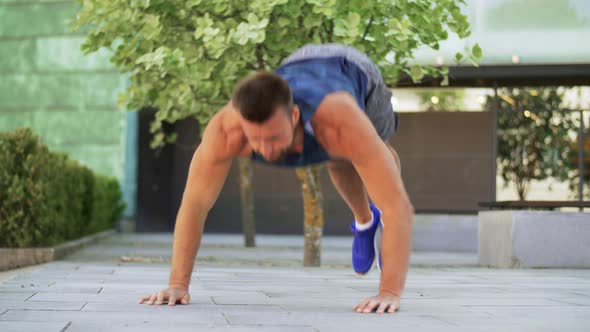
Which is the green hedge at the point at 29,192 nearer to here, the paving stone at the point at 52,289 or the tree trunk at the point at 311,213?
the tree trunk at the point at 311,213

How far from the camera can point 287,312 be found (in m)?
4.67

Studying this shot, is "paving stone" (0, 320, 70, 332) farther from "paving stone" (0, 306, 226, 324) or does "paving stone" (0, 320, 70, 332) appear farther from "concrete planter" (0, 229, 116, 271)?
"concrete planter" (0, 229, 116, 271)

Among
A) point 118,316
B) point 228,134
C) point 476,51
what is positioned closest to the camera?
point 118,316

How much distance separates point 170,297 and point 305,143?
1198 mm

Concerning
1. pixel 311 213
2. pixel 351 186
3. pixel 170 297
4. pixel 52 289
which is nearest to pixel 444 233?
pixel 311 213

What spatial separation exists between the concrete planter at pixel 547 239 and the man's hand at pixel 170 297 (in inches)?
235

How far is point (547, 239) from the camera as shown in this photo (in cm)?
992

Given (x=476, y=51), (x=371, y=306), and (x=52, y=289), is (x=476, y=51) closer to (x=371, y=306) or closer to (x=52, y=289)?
(x=371, y=306)

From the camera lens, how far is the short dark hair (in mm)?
4031

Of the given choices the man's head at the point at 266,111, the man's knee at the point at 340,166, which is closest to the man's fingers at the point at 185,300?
the man's head at the point at 266,111

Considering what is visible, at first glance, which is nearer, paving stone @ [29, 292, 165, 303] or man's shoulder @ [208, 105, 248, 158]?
man's shoulder @ [208, 105, 248, 158]

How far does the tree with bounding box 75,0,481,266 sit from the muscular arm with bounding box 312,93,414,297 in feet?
12.0

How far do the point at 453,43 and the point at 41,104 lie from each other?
1035 cm

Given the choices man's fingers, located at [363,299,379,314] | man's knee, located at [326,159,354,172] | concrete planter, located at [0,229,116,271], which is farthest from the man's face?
concrete planter, located at [0,229,116,271]
